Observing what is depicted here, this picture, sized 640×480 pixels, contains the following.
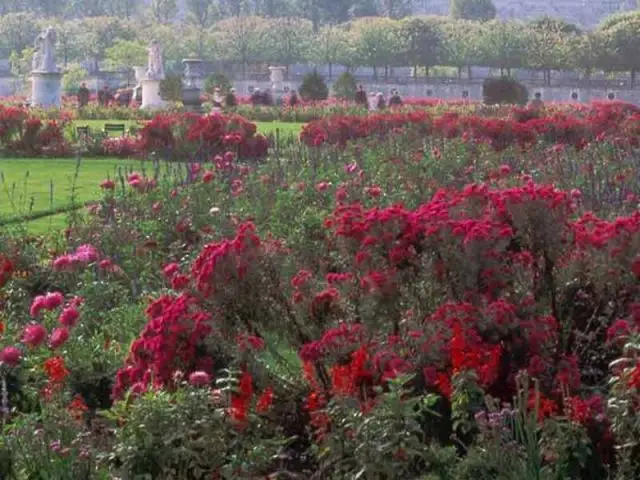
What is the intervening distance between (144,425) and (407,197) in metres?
5.31

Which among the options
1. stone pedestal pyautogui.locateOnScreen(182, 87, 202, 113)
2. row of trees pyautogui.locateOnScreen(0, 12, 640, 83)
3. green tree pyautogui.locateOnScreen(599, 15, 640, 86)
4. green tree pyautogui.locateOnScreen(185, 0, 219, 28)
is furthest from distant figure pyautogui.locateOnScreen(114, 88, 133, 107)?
green tree pyautogui.locateOnScreen(185, 0, 219, 28)

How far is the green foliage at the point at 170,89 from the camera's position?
3598cm

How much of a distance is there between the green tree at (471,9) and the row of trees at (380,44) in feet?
75.6

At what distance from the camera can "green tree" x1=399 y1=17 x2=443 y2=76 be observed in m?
59.9

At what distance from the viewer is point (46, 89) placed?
35.8 meters

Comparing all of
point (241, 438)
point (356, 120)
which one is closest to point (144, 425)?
point (241, 438)

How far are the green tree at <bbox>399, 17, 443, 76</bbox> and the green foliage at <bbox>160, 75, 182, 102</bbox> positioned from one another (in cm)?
2428

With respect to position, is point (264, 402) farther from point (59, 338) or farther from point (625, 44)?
point (625, 44)

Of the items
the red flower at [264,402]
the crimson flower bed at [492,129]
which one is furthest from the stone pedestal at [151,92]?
the red flower at [264,402]

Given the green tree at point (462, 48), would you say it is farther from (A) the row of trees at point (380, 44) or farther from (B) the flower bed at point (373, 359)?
(B) the flower bed at point (373, 359)

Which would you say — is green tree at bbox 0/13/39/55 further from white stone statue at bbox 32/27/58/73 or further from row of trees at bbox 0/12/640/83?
white stone statue at bbox 32/27/58/73

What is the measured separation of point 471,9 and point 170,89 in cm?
5514

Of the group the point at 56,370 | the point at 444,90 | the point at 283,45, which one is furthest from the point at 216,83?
the point at 56,370

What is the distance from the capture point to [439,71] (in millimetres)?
63000
